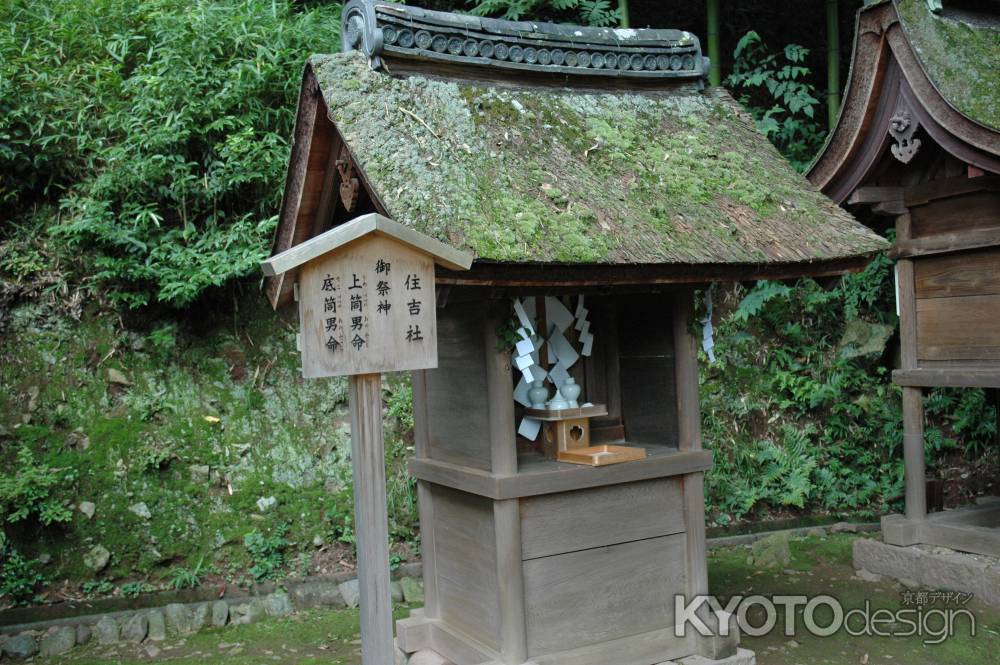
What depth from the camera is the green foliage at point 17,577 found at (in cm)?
648

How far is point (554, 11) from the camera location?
11.2m

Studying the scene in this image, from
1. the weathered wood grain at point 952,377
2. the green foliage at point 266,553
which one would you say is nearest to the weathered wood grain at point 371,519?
the green foliage at point 266,553

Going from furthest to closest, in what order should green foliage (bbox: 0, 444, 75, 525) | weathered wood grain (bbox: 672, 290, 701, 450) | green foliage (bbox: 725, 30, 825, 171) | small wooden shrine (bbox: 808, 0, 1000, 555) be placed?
green foliage (bbox: 725, 30, 825, 171) → green foliage (bbox: 0, 444, 75, 525) → small wooden shrine (bbox: 808, 0, 1000, 555) → weathered wood grain (bbox: 672, 290, 701, 450)

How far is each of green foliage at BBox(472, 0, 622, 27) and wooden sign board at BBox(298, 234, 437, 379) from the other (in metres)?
7.06

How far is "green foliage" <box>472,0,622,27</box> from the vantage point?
10.1 metres

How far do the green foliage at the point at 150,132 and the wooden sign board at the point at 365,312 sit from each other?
4400 mm

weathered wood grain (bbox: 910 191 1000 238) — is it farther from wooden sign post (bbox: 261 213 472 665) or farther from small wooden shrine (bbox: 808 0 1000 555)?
wooden sign post (bbox: 261 213 472 665)

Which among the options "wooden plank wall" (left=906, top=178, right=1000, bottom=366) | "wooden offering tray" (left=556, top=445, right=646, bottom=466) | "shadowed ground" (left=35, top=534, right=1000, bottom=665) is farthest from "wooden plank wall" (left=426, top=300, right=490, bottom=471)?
"wooden plank wall" (left=906, top=178, right=1000, bottom=366)

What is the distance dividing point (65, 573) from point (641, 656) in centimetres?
477

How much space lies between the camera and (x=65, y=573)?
22.2 ft

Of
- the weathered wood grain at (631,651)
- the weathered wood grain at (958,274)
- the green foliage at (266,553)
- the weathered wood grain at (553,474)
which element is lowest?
the weathered wood grain at (631,651)

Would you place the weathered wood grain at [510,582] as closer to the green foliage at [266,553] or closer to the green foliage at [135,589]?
the green foliage at [266,553]

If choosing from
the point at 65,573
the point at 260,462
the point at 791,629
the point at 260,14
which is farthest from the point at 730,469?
the point at 260,14

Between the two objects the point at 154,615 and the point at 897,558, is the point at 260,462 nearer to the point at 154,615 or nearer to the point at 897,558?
the point at 154,615
